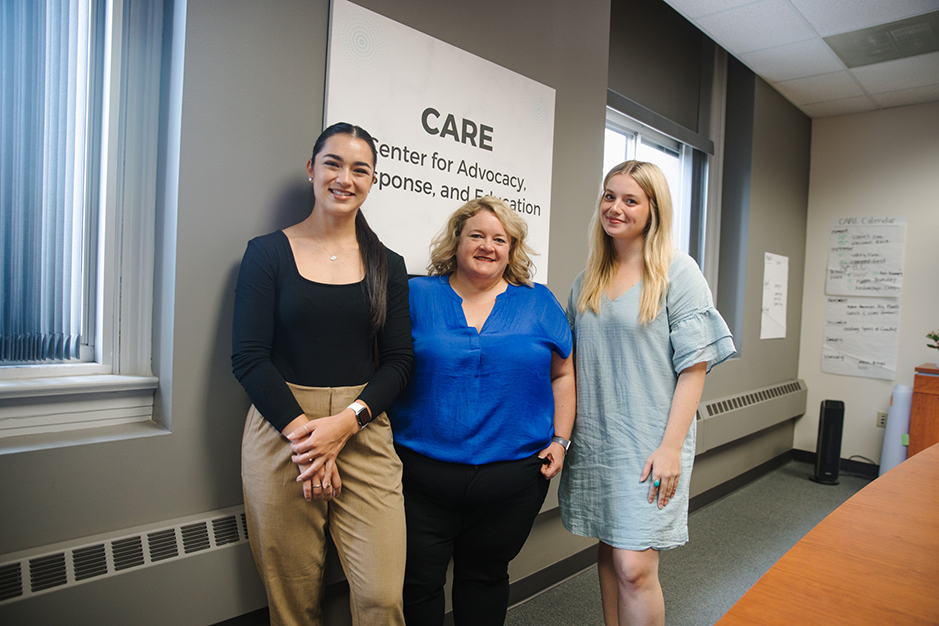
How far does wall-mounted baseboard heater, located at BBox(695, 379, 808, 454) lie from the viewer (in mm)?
3383

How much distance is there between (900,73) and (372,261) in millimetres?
4181

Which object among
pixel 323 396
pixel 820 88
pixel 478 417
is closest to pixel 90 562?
pixel 323 396

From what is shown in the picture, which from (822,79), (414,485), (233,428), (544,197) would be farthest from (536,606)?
(822,79)

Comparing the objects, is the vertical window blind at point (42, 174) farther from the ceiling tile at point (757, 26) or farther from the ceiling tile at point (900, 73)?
the ceiling tile at point (900, 73)

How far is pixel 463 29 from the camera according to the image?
1961 mm

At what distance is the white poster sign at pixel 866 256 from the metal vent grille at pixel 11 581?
5.32 meters

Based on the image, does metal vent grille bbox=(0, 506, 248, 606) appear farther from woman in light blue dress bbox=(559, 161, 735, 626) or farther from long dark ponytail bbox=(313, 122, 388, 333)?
woman in light blue dress bbox=(559, 161, 735, 626)

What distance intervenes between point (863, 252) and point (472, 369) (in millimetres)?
4433

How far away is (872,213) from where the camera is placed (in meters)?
4.41

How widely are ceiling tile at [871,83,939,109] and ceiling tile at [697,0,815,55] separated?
53.4 inches

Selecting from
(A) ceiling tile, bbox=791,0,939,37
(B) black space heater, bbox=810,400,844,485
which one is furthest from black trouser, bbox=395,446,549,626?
(B) black space heater, bbox=810,400,844,485

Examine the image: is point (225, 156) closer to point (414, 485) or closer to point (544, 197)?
point (414, 485)

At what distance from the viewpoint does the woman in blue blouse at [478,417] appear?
4.79 ft

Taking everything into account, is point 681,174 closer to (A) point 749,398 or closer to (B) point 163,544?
(A) point 749,398
